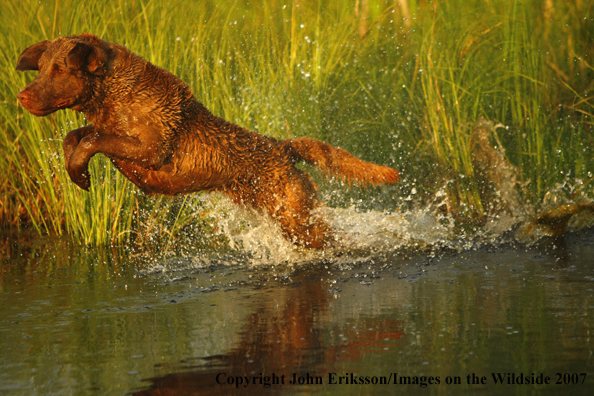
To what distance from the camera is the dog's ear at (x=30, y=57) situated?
5.28m

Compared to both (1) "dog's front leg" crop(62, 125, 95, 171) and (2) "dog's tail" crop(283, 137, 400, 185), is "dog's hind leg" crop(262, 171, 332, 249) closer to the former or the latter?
(2) "dog's tail" crop(283, 137, 400, 185)

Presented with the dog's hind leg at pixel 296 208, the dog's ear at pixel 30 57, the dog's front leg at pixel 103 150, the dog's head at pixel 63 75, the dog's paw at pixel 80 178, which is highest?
the dog's ear at pixel 30 57

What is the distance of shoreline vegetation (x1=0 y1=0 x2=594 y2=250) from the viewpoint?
695 centimetres

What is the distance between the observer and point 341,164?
5.73m

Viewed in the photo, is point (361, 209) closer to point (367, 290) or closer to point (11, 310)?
point (367, 290)

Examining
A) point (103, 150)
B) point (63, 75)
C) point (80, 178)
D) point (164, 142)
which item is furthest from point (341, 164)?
point (63, 75)

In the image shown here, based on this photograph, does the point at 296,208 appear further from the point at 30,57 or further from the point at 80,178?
the point at 30,57

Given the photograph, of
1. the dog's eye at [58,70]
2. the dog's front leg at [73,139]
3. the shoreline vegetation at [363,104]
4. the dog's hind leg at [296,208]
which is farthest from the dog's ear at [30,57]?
the dog's hind leg at [296,208]

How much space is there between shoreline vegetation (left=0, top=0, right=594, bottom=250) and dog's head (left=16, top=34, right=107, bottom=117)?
1709mm

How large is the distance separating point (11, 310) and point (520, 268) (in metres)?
3.48

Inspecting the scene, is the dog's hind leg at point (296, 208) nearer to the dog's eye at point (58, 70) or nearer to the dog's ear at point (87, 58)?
the dog's ear at point (87, 58)

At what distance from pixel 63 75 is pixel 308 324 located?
2517 mm

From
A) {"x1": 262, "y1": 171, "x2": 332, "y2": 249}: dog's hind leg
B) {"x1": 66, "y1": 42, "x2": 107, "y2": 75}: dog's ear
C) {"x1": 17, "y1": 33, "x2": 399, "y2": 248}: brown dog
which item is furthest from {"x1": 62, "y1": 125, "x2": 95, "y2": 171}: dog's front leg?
{"x1": 262, "y1": 171, "x2": 332, "y2": 249}: dog's hind leg

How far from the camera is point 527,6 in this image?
7.30m
